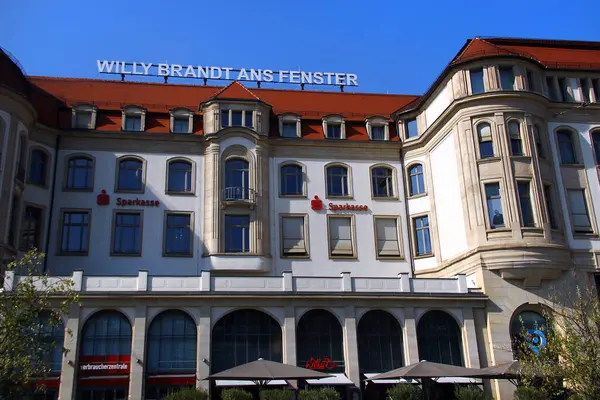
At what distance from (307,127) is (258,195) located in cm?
632

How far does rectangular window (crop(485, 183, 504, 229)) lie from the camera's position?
32.6m

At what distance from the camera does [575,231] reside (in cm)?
3372

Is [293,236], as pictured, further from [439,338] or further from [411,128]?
[411,128]

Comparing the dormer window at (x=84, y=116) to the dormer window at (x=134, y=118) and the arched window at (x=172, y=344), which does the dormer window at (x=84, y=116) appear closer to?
the dormer window at (x=134, y=118)

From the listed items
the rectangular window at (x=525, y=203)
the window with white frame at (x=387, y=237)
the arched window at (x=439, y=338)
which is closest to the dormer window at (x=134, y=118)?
the window with white frame at (x=387, y=237)

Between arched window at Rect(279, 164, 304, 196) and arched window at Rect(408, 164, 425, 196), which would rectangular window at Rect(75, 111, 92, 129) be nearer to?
arched window at Rect(279, 164, 304, 196)

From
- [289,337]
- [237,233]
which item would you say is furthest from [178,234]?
[289,337]

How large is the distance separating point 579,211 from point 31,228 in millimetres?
29957

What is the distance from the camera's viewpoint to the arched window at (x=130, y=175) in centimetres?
3662

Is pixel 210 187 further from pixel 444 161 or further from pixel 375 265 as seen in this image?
pixel 444 161

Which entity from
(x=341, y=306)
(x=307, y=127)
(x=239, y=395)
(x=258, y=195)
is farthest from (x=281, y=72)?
(x=239, y=395)

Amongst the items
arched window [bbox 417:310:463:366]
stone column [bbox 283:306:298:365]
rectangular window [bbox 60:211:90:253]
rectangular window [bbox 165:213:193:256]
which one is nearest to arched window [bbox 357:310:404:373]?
arched window [bbox 417:310:463:366]

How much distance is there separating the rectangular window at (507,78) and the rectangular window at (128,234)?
21.8 meters

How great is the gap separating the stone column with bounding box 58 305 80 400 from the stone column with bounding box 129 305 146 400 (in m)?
2.44
